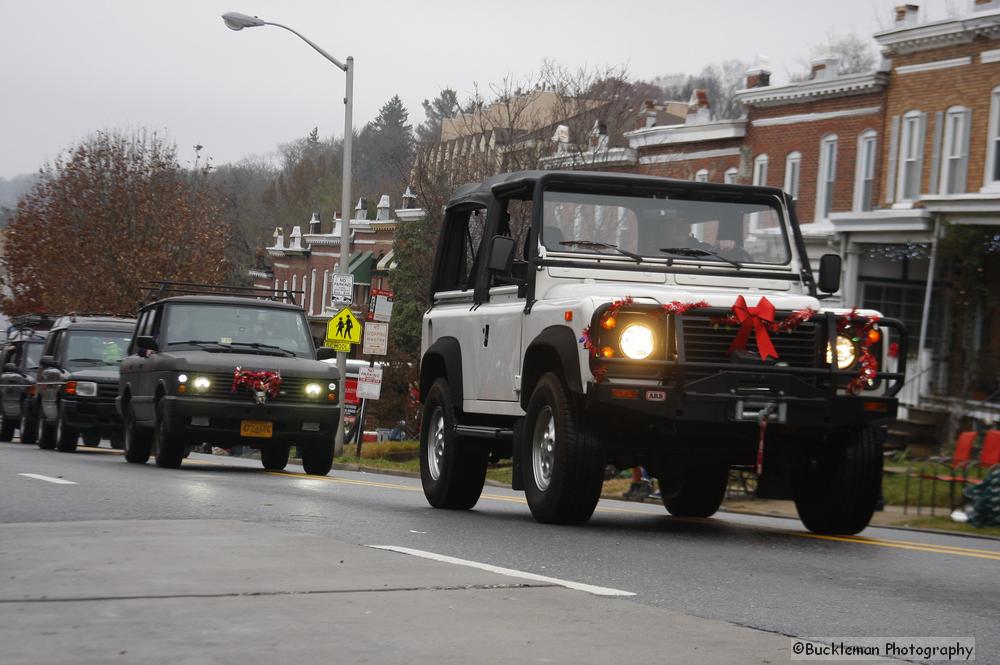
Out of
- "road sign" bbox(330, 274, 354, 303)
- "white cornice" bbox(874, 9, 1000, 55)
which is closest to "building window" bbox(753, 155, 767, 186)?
"white cornice" bbox(874, 9, 1000, 55)

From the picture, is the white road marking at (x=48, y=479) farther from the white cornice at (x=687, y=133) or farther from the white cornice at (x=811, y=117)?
the white cornice at (x=687, y=133)

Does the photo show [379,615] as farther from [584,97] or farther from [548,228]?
[584,97]

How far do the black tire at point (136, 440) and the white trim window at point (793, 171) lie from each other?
22.2 meters

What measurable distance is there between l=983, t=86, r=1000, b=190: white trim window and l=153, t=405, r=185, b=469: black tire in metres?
19.1

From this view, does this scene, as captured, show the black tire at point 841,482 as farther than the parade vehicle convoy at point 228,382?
No

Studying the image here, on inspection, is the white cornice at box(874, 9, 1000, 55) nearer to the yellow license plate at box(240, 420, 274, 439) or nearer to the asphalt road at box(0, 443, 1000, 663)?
the yellow license plate at box(240, 420, 274, 439)

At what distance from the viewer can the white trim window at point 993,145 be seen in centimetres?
3130

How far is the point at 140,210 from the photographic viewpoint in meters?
56.4

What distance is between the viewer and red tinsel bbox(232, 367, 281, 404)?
59.6ft

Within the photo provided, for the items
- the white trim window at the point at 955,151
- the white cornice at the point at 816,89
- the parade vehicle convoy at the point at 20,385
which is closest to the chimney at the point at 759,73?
the white cornice at the point at 816,89

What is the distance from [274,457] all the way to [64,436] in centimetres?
579

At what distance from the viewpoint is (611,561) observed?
8.66 metres

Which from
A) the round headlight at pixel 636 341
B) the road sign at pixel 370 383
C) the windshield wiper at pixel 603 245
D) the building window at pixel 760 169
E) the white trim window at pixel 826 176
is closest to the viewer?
the round headlight at pixel 636 341

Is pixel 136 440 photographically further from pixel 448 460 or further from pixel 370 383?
pixel 370 383
